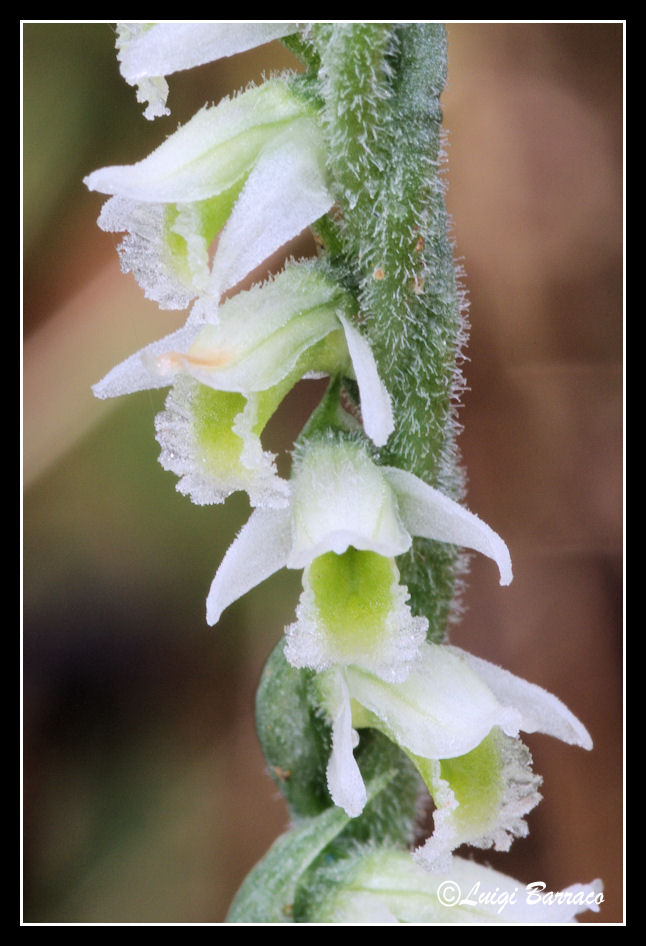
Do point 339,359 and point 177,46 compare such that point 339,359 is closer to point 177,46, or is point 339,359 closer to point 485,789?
point 177,46

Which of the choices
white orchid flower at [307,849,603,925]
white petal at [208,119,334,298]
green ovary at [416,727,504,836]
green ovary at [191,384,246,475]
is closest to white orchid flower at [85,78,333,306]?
white petal at [208,119,334,298]

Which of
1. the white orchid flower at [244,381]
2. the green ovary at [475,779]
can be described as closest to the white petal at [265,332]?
the white orchid flower at [244,381]

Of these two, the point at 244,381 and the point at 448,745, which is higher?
the point at 244,381

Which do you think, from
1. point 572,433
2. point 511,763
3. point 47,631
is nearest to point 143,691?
point 47,631

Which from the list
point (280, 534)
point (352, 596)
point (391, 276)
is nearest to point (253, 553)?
point (280, 534)

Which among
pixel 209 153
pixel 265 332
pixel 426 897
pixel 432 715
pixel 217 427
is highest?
pixel 209 153

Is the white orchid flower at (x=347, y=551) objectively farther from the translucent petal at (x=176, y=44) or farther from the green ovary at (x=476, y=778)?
the translucent petal at (x=176, y=44)

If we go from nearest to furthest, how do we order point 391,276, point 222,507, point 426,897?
point 391,276 → point 426,897 → point 222,507
